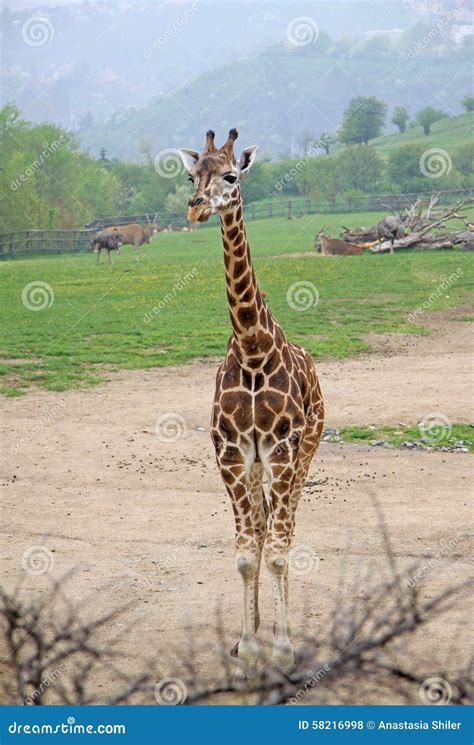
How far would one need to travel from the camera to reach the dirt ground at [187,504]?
26.0 feet

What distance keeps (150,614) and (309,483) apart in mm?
3725

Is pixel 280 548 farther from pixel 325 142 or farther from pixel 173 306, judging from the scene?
pixel 325 142

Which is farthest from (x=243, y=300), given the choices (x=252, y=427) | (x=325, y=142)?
(x=325, y=142)

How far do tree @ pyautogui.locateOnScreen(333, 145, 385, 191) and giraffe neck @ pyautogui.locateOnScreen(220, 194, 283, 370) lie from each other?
65084mm

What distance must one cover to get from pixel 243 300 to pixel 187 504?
4.20m

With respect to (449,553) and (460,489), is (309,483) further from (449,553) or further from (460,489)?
(449,553)

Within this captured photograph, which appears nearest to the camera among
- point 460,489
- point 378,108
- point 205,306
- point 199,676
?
point 199,676

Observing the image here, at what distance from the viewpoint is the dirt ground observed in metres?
7.91

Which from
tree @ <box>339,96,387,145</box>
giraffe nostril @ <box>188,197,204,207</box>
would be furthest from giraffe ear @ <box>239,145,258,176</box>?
tree @ <box>339,96,387,145</box>

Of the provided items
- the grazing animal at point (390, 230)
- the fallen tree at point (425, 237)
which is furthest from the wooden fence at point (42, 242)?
the grazing animal at point (390, 230)

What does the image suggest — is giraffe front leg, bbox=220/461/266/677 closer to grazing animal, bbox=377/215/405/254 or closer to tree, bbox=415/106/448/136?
grazing animal, bbox=377/215/405/254

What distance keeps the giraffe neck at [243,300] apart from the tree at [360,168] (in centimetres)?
6508

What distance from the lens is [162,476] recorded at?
11539 mm

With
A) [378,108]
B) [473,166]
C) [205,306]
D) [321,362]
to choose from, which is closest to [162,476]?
[321,362]
